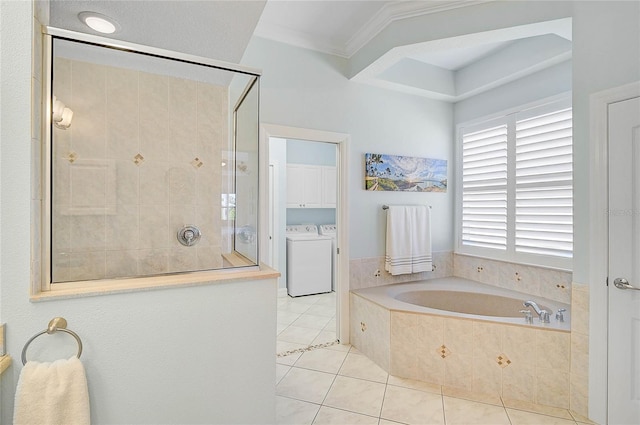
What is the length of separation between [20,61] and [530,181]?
356cm

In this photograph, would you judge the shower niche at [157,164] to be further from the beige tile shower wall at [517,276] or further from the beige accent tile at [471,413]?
the beige tile shower wall at [517,276]

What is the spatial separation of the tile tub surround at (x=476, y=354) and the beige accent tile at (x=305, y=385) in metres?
0.54

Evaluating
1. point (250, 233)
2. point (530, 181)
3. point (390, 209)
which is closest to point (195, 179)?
point (250, 233)

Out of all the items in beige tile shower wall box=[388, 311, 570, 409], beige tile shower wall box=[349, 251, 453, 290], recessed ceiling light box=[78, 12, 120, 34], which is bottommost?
beige tile shower wall box=[388, 311, 570, 409]

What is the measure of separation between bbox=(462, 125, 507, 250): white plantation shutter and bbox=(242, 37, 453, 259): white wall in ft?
0.67

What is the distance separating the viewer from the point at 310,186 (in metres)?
4.87

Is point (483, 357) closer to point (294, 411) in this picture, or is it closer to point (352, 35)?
point (294, 411)

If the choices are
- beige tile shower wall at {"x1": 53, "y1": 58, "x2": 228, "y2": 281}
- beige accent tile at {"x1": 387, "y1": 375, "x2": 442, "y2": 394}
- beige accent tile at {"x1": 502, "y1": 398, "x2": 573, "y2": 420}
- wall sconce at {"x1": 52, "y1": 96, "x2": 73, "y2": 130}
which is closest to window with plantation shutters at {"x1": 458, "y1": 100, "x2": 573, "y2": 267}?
beige accent tile at {"x1": 502, "y1": 398, "x2": 573, "y2": 420}

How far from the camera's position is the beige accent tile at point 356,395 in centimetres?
206

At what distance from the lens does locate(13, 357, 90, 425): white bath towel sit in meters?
1.03

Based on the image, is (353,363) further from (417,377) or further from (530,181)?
(530,181)

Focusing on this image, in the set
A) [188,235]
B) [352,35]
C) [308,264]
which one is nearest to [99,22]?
[188,235]

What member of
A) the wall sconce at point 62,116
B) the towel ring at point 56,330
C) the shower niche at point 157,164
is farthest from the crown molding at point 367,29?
the towel ring at point 56,330

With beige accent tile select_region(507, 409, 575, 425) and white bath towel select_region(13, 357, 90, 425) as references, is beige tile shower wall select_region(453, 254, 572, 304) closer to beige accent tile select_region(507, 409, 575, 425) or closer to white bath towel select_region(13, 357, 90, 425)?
beige accent tile select_region(507, 409, 575, 425)
